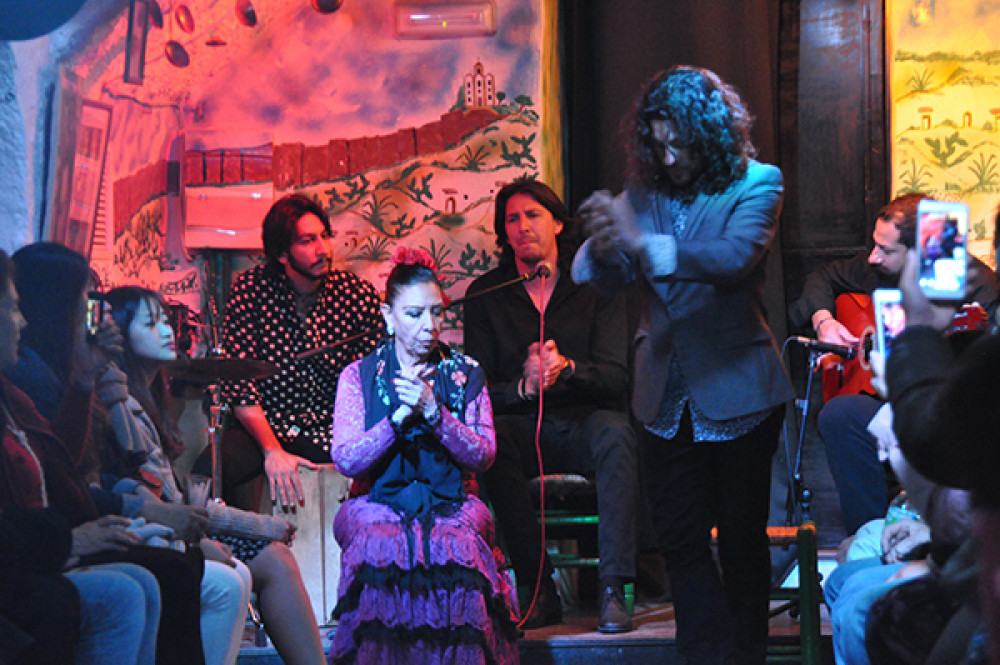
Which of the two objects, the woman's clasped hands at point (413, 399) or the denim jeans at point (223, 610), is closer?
the denim jeans at point (223, 610)

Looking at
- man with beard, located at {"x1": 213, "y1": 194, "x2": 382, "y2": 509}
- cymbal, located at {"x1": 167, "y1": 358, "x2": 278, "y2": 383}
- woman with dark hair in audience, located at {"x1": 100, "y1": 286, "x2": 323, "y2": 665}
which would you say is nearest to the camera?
woman with dark hair in audience, located at {"x1": 100, "y1": 286, "x2": 323, "y2": 665}

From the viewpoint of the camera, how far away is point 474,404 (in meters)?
2.87

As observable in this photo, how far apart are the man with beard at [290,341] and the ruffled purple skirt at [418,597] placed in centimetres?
73

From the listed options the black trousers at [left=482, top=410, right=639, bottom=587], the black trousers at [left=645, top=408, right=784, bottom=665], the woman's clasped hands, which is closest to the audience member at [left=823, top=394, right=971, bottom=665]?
the black trousers at [left=645, top=408, right=784, bottom=665]

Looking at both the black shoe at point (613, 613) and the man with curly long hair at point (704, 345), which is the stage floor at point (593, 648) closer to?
the black shoe at point (613, 613)

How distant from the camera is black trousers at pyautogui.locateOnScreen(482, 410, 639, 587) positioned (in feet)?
10.7

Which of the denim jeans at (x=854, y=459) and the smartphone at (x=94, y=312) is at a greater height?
the smartphone at (x=94, y=312)

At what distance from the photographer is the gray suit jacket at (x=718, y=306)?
224cm

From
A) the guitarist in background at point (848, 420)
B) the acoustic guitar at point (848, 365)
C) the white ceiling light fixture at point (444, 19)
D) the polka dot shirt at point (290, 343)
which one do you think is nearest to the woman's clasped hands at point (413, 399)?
the polka dot shirt at point (290, 343)

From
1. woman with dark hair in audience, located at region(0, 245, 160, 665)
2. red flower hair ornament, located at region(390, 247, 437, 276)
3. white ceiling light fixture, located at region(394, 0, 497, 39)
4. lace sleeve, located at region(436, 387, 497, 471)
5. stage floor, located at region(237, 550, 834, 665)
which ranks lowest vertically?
stage floor, located at region(237, 550, 834, 665)

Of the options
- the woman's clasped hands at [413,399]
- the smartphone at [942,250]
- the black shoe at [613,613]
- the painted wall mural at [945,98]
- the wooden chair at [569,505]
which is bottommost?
the black shoe at [613,613]

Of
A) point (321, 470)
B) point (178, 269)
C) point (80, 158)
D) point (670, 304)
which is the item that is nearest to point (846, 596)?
point (670, 304)

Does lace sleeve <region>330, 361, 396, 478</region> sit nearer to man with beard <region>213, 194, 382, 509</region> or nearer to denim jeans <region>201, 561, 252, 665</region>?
man with beard <region>213, 194, 382, 509</region>

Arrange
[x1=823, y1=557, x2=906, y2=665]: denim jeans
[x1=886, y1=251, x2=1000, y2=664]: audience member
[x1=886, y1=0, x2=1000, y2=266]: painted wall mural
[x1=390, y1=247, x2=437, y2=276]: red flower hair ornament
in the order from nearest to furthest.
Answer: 1. [x1=886, y1=251, x2=1000, y2=664]: audience member
2. [x1=823, y1=557, x2=906, y2=665]: denim jeans
3. [x1=390, y1=247, x2=437, y2=276]: red flower hair ornament
4. [x1=886, y1=0, x2=1000, y2=266]: painted wall mural
